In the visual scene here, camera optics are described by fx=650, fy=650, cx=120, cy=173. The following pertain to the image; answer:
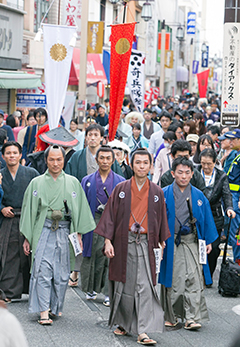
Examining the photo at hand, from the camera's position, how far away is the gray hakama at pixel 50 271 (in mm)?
6238

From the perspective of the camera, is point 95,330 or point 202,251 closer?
point 95,330

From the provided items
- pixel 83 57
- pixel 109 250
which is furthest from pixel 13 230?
pixel 83 57

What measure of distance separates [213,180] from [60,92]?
146 inches

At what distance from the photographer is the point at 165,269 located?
6.29m

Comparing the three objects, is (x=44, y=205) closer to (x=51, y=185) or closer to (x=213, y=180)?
(x=51, y=185)

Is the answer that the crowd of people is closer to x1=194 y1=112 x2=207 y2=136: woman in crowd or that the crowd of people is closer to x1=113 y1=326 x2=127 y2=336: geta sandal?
x1=113 y1=326 x2=127 y2=336: geta sandal

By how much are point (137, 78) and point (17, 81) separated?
10.8 ft

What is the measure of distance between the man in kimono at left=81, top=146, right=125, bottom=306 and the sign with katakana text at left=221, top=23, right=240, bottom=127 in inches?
212

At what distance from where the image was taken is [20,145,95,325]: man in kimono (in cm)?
626

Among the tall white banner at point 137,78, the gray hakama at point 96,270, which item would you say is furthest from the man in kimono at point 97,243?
the tall white banner at point 137,78

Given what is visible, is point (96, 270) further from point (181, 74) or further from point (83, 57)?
point (181, 74)

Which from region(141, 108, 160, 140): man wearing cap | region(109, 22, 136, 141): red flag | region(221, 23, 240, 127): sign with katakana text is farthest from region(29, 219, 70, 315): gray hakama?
region(141, 108, 160, 140): man wearing cap

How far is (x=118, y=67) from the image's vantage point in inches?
369

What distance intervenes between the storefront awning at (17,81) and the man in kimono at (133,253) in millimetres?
10843
